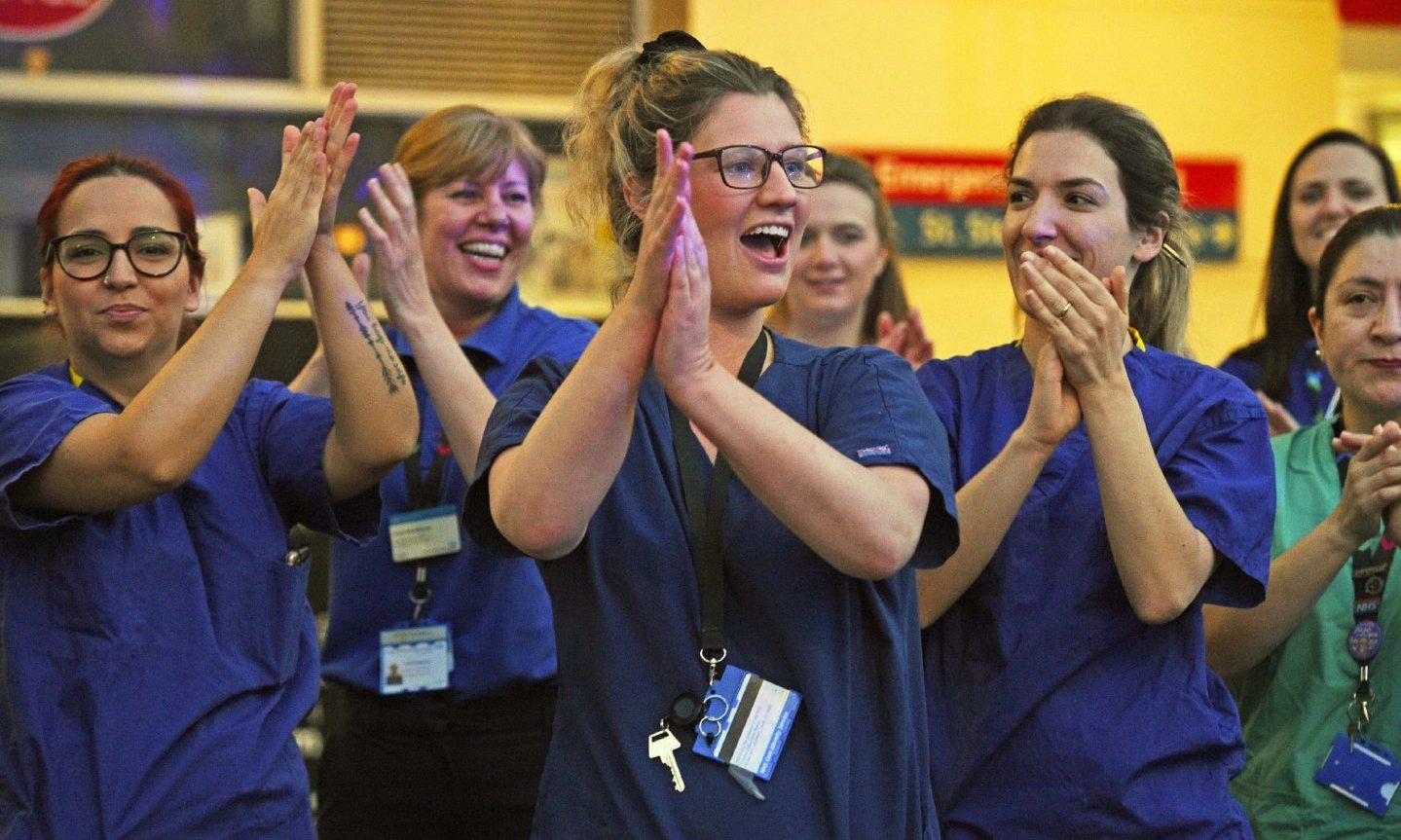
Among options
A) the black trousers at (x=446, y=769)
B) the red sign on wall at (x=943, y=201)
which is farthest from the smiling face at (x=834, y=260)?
the red sign on wall at (x=943, y=201)

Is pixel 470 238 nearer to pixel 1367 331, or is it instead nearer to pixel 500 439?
pixel 500 439

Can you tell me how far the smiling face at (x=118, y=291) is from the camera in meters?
2.27

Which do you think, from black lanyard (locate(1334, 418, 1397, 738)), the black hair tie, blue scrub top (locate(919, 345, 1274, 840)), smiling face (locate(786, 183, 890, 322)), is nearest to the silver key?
blue scrub top (locate(919, 345, 1274, 840))

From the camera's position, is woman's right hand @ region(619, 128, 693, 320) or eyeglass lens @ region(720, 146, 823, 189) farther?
eyeglass lens @ region(720, 146, 823, 189)

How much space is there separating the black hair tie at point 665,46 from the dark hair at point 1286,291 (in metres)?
1.92

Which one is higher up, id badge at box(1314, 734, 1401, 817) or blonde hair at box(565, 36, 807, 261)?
blonde hair at box(565, 36, 807, 261)

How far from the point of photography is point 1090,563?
217 centimetres

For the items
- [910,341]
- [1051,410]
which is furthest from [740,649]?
[910,341]

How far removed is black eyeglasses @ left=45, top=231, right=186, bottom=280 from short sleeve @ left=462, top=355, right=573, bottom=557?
2.46ft

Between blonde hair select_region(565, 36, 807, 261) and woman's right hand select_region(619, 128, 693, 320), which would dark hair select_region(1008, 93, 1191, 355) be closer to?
blonde hair select_region(565, 36, 807, 261)

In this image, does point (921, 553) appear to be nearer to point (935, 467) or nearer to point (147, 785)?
point (935, 467)

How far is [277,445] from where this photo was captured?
2.34m

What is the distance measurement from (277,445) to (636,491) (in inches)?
31.4

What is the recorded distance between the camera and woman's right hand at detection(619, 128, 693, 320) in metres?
1.58
